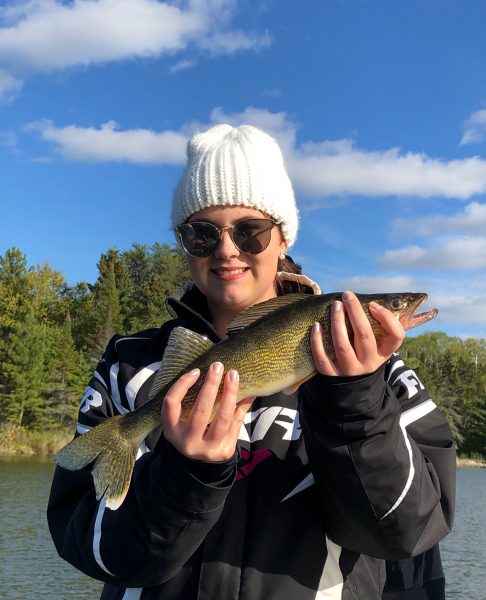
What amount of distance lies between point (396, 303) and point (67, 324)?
175ft

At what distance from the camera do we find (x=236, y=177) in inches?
139

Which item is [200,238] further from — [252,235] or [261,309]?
[261,309]

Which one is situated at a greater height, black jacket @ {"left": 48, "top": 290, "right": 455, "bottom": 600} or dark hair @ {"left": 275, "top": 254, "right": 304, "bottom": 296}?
dark hair @ {"left": 275, "top": 254, "right": 304, "bottom": 296}

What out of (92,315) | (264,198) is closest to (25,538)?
(264,198)

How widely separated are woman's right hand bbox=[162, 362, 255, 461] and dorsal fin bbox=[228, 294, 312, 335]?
14.9 inches

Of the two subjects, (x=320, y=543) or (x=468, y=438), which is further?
(x=468, y=438)

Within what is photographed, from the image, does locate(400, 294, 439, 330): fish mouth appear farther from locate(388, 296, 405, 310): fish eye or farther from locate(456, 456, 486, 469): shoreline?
locate(456, 456, 486, 469): shoreline

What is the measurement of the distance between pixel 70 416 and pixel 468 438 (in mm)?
43958

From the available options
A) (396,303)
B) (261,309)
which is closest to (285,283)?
(261,309)

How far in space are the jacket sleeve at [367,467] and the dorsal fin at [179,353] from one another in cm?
55

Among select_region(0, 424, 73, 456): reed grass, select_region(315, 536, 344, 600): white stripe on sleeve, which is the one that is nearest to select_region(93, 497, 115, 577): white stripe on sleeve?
select_region(315, 536, 344, 600): white stripe on sleeve

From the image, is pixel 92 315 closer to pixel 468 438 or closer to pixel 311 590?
pixel 468 438

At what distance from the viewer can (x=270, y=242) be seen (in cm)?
345

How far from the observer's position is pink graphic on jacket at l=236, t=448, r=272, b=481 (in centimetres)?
292
